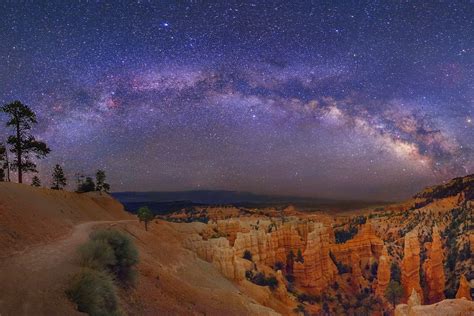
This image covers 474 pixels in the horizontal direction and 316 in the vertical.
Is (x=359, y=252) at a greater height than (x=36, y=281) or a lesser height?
lesser

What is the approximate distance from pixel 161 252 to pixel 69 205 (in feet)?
49.2

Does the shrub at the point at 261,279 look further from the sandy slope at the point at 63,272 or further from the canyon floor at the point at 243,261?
the sandy slope at the point at 63,272

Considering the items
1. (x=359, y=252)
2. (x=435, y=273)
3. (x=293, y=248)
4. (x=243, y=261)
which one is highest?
(x=243, y=261)

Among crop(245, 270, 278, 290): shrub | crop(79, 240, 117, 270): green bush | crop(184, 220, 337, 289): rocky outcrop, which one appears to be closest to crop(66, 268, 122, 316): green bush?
crop(79, 240, 117, 270): green bush

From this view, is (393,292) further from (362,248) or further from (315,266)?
(362,248)

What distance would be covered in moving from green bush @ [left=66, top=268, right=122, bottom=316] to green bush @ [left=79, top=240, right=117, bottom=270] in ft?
5.08

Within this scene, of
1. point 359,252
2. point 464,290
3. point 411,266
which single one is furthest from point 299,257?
point 464,290

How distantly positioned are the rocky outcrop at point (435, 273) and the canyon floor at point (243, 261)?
6.6 inches

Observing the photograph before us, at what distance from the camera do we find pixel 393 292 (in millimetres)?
56438

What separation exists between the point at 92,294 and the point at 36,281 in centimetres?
187

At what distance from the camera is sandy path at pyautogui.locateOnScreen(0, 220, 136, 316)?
10.2 m

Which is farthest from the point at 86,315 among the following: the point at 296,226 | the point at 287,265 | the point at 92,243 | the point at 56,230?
the point at 296,226

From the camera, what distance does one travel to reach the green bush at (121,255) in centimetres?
1755

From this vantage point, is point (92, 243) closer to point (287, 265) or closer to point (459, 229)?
point (287, 265)
